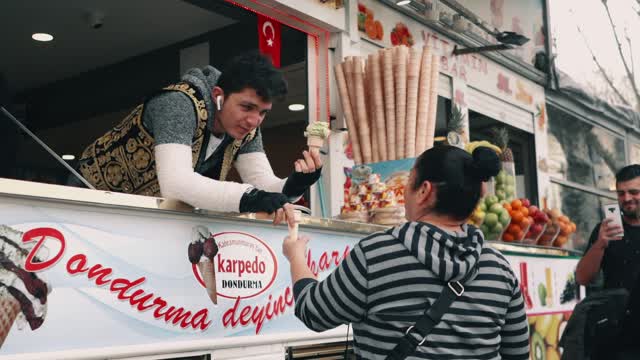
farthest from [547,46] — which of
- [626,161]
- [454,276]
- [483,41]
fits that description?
[454,276]

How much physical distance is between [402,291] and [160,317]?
32.8 inches

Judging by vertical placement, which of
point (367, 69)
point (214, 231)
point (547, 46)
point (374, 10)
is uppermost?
point (547, 46)

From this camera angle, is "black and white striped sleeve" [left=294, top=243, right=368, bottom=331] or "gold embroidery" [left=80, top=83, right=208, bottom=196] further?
"gold embroidery" [left=80, top=83, right=208, bottom=196]

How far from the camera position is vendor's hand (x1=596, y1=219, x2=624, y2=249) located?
3430 mm

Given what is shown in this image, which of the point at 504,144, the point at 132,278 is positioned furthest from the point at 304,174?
the point at 504,144

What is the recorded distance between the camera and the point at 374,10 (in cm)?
465

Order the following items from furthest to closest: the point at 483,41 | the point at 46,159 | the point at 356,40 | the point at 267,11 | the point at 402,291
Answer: the point at 46,159
the point at 483,41
the point at 356,40
the point at 267,11
the point at 402,291

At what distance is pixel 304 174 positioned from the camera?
8.17 feet

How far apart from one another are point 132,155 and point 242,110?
18.2 inches

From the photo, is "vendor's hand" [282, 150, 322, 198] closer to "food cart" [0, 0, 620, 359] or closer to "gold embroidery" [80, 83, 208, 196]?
"food cart" [0, 0, 620, 359]

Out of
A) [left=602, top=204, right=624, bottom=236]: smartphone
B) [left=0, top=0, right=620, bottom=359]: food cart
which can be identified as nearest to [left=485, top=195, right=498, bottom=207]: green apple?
[left=0, top=0, right=620, bottom=359]: food cart

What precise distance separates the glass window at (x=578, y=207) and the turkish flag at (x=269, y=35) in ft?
12.8

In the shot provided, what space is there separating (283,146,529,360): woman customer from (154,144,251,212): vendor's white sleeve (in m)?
0.46

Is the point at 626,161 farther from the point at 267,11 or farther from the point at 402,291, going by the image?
the point at 402,291
